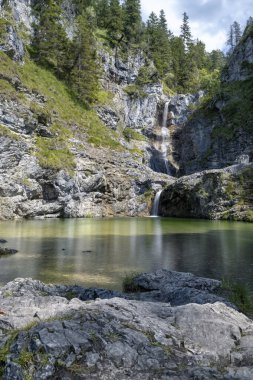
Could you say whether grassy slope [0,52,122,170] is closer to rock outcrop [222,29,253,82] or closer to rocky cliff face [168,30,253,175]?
rocky cliff face [168,30,253,175]

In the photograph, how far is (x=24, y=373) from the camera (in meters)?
5.80

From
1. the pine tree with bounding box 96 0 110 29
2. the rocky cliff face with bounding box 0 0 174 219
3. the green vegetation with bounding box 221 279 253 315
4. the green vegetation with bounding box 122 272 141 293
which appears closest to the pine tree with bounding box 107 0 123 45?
the pine tree with bounding box 96 0 110 29

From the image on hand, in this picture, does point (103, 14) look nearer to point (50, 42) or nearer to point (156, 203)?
point (50, 42)

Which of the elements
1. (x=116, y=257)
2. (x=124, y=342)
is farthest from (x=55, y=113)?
(x=124, y=342)

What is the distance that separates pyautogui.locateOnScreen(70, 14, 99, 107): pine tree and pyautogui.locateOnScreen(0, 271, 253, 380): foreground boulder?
69637 mm

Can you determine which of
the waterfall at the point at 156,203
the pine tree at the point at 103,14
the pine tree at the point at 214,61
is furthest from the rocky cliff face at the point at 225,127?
the pine tree at the point at 214,61

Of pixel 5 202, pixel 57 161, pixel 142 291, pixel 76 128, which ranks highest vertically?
pixel 76 128

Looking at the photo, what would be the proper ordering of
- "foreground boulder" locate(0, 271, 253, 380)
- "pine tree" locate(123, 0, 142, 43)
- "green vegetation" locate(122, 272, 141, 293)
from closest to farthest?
"foreground boulder" locate(0, 271, 253, 380) < "green vegetation" locate(122, 272, 141, 293) < "pine tree" locate(123, 0, 142, 43)

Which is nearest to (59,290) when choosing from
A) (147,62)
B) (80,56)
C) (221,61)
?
(80,56)

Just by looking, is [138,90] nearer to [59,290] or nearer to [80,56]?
[80,56]

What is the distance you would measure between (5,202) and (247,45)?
193 feet

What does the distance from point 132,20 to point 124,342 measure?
106886 mm

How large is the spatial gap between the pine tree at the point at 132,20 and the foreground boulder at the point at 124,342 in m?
99.9

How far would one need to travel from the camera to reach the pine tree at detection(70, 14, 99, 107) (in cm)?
7406
